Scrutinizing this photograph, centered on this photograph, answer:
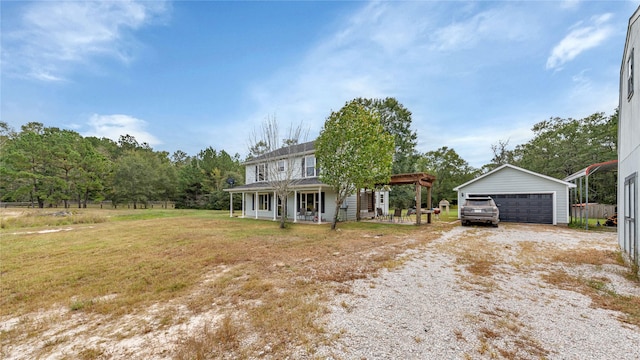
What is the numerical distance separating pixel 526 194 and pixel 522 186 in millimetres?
513

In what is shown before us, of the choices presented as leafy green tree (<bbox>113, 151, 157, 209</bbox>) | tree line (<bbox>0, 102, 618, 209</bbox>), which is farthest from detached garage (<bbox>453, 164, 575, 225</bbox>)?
leafy green tree (<bbox>113, 151, 157, 209</bbox>)

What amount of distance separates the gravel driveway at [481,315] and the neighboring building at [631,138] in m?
1.00

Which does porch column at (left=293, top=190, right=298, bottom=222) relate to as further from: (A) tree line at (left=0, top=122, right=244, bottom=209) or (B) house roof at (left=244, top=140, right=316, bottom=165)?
(A) tree line at (left=0, top=122, right=244, bottom=209)

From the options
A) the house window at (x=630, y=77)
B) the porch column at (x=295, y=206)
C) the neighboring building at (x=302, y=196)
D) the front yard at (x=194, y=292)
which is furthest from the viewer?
the porch column at (x=295, y=206)

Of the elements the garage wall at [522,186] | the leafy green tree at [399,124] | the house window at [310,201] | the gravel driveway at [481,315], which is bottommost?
the gravel driveway at [481,315]

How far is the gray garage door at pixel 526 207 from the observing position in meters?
13.9

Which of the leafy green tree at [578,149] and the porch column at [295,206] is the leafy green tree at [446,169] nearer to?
the leafy green tree at [578,149]

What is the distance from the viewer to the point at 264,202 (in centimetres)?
1933

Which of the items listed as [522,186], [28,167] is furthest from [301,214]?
[28,167]

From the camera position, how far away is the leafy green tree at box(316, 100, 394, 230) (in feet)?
38.9

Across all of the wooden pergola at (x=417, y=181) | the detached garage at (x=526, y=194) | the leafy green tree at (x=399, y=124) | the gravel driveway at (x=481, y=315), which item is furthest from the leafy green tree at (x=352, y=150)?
the leafy green tree at (x=399, y=124)

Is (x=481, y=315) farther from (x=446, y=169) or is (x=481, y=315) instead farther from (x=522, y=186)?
(x=446, y=169)

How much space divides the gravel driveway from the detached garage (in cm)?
1017

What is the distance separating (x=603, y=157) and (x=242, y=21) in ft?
→ 101
